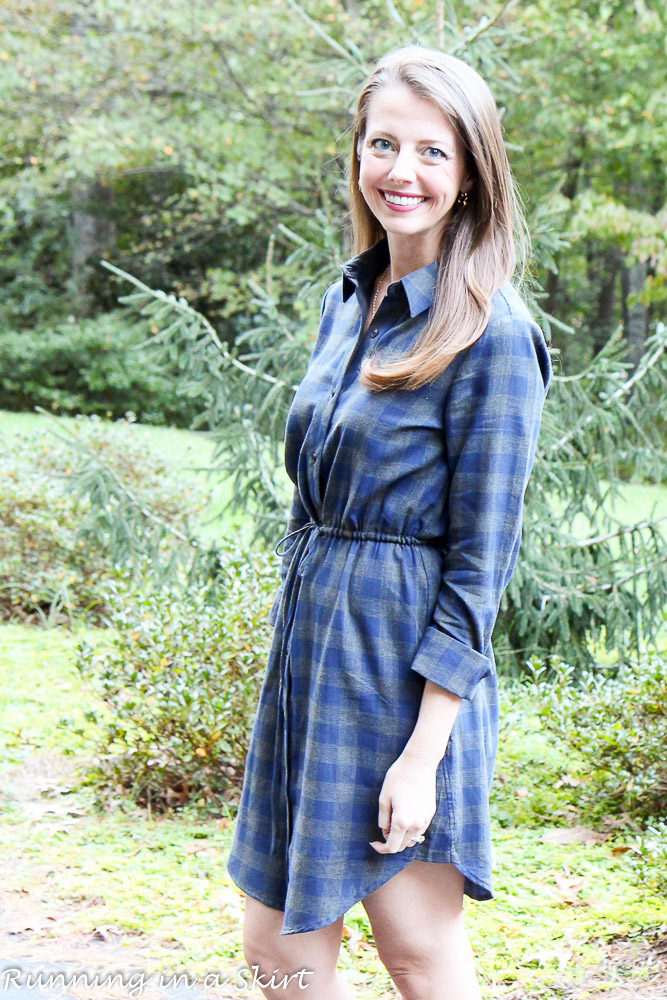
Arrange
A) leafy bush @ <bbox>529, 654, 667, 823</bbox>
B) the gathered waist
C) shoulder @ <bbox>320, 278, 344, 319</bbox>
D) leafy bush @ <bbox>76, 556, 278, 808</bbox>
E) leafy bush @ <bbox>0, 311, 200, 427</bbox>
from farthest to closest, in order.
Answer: leafy bush @ <bbox>0, 311, 200, 427</bbox>
leafy bush @ <bbox>76, 556, 278, 808</bbox>
leafy bush @ <bbox>529, 654, 667, 823</bbox>
shoulder @ <bbox>320, 278, 344, 319</bbox>
the gathered waist

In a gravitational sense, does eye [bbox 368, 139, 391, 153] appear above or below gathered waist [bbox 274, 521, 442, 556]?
above

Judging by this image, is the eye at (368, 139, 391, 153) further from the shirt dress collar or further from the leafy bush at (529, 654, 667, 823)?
the leafy bush at (529, 654, 667, 823)

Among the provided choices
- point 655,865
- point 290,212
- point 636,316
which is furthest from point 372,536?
point 636,316

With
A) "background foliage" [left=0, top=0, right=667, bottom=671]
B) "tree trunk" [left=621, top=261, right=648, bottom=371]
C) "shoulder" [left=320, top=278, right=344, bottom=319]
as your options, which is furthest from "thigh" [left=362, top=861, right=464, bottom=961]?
"tree trunk" [left=621, top=261, right=648, bottom=371]

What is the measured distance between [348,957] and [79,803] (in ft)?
4.67

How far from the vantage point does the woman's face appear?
5.59 feet

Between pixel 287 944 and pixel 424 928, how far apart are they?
10.7 inches

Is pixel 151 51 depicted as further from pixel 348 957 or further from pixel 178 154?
pixel 348 957

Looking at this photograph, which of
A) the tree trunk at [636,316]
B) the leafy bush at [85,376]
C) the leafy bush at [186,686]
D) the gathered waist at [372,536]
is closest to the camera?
the gathered waist at [372,536]

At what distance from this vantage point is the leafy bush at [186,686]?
3629 millimetres

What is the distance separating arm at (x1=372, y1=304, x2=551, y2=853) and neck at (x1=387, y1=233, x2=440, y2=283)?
27 cm

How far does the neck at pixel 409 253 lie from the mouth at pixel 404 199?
8cm

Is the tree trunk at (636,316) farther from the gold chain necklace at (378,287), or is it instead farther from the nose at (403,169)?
the nose at (403,169)

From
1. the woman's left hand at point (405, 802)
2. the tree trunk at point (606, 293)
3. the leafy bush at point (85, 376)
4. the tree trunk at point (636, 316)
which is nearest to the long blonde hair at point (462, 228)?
the woman's left hand at point (405, 802)
